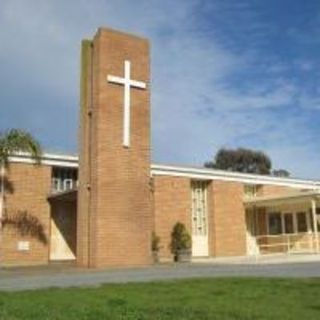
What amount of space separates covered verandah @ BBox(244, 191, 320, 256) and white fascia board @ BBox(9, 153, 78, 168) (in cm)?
1219

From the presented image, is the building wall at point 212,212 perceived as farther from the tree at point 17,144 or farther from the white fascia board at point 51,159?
the tree at point 17,144

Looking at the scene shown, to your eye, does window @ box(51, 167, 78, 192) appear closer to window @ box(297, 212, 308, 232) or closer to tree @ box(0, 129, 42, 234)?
tree @ box(0, 129, 42, 234)

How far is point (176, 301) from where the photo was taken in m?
11.6

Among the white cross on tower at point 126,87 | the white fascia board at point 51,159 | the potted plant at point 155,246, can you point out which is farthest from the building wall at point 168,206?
the white cross on tower at point 126,87

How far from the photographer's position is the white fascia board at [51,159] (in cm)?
3154

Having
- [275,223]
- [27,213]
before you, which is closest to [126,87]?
[27,213]

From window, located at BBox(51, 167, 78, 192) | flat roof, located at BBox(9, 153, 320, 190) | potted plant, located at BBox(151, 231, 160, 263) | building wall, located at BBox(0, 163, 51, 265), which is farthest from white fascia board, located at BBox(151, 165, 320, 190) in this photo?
building wall, located at BBox(0, 163, 51, 265)

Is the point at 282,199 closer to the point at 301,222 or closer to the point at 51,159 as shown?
the point at 301,222

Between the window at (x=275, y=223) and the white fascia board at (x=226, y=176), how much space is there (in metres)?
2.21

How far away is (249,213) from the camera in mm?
42125

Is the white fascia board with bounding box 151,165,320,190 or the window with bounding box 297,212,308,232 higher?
the white fascia board with bounding box 151,165,320,190

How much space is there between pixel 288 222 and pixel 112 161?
19209mm

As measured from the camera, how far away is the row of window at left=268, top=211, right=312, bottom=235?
41.2 metres

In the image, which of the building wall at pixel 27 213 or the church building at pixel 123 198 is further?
the building wall at pixel 27 213
